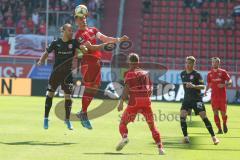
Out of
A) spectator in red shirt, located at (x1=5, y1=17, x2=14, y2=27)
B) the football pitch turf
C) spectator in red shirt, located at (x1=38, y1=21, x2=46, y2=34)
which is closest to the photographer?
the football pitch turf

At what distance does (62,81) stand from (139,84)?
3.39 m

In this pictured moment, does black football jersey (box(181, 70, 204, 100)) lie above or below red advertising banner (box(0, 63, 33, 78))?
above

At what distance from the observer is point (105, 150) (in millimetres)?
13281

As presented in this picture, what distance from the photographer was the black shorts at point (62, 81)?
1570 centimetres

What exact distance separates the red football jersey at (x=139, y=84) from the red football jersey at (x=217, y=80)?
20.5 feet

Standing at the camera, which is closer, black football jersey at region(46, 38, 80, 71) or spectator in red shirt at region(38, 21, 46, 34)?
black football jersey at region(46, 38, 80, 71)

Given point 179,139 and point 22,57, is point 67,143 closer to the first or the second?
point 179,139

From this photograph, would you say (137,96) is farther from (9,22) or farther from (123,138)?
(9,22)

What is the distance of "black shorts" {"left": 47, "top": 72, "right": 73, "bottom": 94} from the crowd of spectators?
24866 millimetres

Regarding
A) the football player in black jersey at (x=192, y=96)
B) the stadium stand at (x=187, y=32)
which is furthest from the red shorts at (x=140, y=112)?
the stadium stand at (x=187, y=32)

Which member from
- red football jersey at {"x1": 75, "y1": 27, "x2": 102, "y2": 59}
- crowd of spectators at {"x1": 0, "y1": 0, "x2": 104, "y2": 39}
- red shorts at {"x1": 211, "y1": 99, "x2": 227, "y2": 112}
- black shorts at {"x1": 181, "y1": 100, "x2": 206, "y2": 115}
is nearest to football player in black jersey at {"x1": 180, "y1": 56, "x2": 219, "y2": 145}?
black shorts at {"x1": 181, "y1": 100, "x2": 206, "y2": 115}

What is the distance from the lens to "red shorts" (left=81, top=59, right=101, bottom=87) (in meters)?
15.7

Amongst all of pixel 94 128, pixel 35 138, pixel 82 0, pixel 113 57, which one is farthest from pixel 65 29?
pixel 82 0

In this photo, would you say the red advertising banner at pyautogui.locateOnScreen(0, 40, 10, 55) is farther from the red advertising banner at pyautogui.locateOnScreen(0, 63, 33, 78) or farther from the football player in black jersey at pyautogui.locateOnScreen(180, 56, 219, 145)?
the football player in black jersey at pyautogui.locateOnScreen(180, 56, 219, 145)
